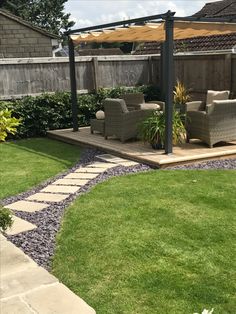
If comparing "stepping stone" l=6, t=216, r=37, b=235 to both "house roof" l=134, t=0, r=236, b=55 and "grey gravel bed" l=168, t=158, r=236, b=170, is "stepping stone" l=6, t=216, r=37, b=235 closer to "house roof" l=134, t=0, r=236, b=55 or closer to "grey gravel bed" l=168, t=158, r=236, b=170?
"grey gravel bed" l=168, t=158, r=236, b=170

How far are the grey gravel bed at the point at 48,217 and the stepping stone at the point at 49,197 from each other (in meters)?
0.09

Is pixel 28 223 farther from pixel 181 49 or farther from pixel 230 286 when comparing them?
pixel 181 49

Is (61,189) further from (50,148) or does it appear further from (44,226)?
(50,148)

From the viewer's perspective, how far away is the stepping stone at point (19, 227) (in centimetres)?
436

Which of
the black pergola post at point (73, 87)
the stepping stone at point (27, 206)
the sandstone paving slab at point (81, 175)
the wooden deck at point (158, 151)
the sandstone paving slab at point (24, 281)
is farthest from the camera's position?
the black pergola post at point (73, 87)

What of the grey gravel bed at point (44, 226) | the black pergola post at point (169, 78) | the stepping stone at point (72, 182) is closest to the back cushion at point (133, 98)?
the black pergola post at point (169, 78)

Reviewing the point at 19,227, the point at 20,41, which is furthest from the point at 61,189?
the point at 20,41

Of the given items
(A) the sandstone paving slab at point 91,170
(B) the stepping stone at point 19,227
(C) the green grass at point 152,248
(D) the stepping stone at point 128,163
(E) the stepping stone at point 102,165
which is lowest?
(C) the green grass at point 152,248

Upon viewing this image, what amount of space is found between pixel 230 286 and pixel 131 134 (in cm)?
543

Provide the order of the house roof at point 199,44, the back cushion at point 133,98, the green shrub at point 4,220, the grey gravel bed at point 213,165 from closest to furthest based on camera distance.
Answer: the green shrub at point 4,220 < the grey gravel bed at point 213,165 < the back cushion at point 133,98 < the house roof at point 199,44

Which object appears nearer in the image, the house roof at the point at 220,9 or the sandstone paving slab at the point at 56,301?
the sandstone paving slab at the point at 56,301

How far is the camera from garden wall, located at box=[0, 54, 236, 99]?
33.6 feet

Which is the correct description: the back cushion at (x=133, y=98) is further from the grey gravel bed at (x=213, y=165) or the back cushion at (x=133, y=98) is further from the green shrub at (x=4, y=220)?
the green shrub at (x=4, y=220)

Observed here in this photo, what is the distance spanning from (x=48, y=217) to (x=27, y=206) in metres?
0.55
